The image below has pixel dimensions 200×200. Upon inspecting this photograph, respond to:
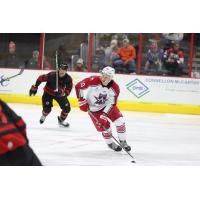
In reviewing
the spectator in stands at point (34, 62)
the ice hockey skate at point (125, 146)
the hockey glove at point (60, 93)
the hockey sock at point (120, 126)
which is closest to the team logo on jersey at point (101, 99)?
the hockey sock at point (120, 126)

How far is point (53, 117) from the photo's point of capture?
8203mm

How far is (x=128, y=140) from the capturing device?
252 inches

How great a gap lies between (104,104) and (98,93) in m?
0.13

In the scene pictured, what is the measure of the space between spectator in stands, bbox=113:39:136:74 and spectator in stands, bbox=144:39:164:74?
0.24m

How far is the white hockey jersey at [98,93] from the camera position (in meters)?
5.75

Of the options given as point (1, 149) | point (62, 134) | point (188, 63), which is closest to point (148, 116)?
point (188, 63)

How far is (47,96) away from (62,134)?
903 millimetres

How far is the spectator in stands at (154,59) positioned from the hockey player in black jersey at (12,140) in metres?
7.05

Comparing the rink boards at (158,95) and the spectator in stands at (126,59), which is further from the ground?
the spectator in stands at (126,59)

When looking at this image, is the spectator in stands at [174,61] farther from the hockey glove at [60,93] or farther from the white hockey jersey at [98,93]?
the white hockey jersey at [98,93]

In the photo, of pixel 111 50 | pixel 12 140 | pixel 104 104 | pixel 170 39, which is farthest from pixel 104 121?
pixel 170 39

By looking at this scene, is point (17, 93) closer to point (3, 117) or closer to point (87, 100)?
point (87, 100)

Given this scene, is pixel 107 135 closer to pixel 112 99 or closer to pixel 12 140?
pixel 112 99

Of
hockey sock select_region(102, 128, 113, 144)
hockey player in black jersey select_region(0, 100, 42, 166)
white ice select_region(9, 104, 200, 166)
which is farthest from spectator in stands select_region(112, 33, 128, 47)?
hockey player in black jersey select_region(0, 100, 42, 166)
